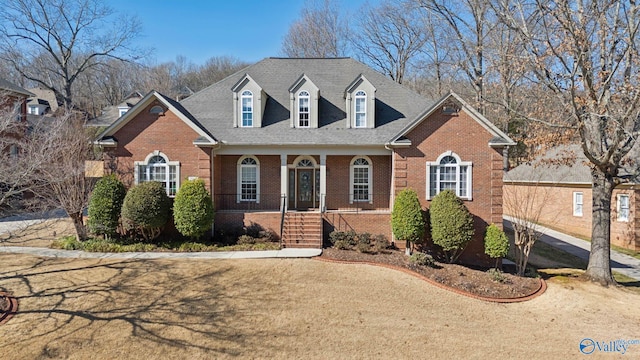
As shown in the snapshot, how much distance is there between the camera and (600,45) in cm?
1145

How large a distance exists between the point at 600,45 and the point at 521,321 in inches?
380

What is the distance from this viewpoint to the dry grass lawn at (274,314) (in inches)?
289

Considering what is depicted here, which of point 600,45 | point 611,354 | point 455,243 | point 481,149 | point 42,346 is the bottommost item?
point 611,354

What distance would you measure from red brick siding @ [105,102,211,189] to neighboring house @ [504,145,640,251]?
15.5m

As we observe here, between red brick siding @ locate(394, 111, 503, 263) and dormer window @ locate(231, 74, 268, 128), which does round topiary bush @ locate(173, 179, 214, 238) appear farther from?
red brick siding @ locate(394, 111, 503, 263)

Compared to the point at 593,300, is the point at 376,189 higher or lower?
higher

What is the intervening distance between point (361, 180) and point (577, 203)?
1655 cm

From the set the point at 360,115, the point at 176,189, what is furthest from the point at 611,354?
the point at 176,189

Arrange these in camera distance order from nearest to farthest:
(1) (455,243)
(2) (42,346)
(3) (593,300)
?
(2) (42,346) → (3) (593,300) → (1) (455,243)

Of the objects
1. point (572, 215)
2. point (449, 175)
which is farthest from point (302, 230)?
point (572, 215)

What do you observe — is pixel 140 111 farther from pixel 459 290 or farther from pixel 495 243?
pixel 495 243

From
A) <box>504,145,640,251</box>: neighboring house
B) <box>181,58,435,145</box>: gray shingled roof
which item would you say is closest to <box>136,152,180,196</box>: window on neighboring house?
<box>181,58,435,145</box>: gray shingled roof

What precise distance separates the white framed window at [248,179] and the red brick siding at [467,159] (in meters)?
6.83

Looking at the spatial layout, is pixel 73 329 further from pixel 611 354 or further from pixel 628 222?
pixel 628 222
